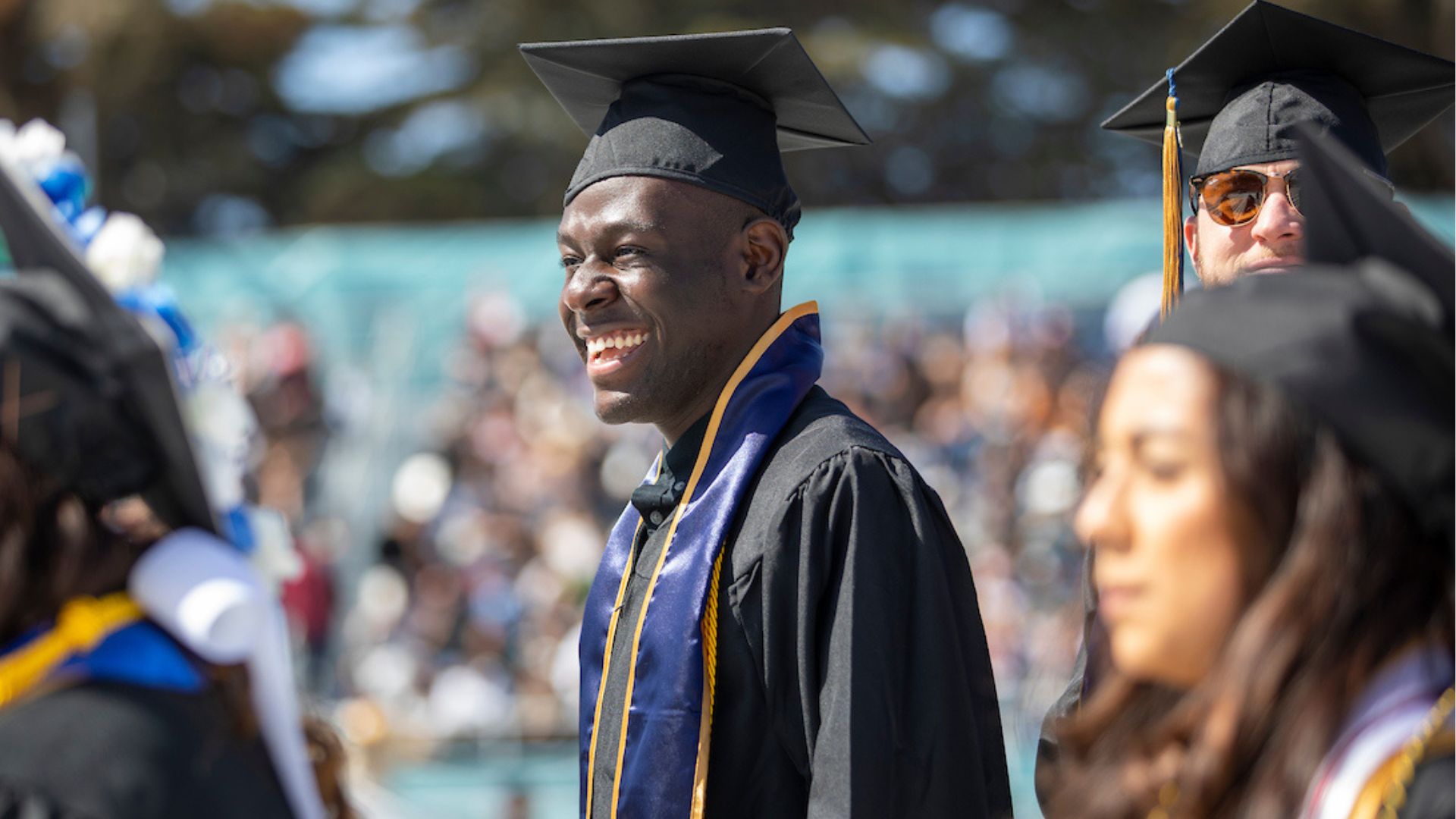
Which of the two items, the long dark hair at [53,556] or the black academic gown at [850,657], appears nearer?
the long dark hair at [53,556]

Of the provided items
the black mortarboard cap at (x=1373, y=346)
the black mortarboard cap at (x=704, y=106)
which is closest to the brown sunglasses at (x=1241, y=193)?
the black mortarboard cap at (x=704, y=106)

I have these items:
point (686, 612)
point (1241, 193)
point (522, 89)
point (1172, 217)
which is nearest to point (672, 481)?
point (686, 612)

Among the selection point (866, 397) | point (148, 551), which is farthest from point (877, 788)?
point (866, 397)

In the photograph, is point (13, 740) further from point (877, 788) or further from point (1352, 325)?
point (1352, 325)

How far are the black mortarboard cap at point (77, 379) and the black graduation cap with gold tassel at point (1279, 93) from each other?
196 centimetres

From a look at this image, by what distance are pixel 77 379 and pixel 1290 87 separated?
2.51 metres

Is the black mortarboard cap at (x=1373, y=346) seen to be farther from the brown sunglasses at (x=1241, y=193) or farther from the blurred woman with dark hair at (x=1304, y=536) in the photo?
the brown sunglasses at (x=1241, y=193)

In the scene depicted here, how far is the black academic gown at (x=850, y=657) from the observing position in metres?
2.42

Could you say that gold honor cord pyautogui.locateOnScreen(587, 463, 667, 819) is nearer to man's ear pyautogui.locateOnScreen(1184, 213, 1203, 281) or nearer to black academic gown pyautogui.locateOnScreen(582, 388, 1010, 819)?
black academic gown pyautogui.locateOnScreen(582, 388, 1010, 819)

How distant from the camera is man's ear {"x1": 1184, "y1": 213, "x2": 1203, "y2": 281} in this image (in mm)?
3266

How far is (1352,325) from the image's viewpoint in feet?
5.25

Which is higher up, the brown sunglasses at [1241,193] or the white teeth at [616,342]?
the brown sunglasses at [1241,193]

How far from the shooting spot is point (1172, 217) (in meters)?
3.22

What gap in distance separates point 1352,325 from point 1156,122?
216cm
